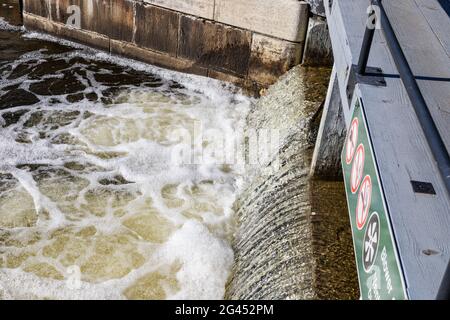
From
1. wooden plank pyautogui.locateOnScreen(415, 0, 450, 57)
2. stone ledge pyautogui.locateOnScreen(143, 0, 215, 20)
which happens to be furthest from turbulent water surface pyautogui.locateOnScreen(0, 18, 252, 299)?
Result: wooden plank pyautogui.locateOnScreen(415, 0, 450, 57)

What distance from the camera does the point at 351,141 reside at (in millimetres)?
3160

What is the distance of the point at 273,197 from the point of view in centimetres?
517

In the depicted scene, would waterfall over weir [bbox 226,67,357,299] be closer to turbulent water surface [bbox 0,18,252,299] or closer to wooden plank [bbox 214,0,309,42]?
turbulent water surface [bbox 0,18,252,299]

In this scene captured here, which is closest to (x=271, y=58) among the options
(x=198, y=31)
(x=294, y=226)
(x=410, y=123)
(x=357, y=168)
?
(x=198, y=31)

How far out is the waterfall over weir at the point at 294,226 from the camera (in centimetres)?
396

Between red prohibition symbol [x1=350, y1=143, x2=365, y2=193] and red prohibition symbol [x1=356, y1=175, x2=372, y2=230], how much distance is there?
0.10 meters

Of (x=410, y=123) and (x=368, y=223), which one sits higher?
(x=410, y=123)

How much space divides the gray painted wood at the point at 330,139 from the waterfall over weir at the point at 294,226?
121 millimetres

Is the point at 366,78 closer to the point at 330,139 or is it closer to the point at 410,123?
the point at 410,123

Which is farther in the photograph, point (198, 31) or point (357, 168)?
point (198, 31)

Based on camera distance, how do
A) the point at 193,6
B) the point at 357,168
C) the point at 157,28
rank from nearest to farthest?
the point at 357,168
the point at 193,6
the point at 157,28

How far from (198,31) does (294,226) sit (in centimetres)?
446

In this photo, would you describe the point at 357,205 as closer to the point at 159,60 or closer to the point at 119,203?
the point at 119,203

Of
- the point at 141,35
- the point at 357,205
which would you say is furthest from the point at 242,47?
the point at 357,205
